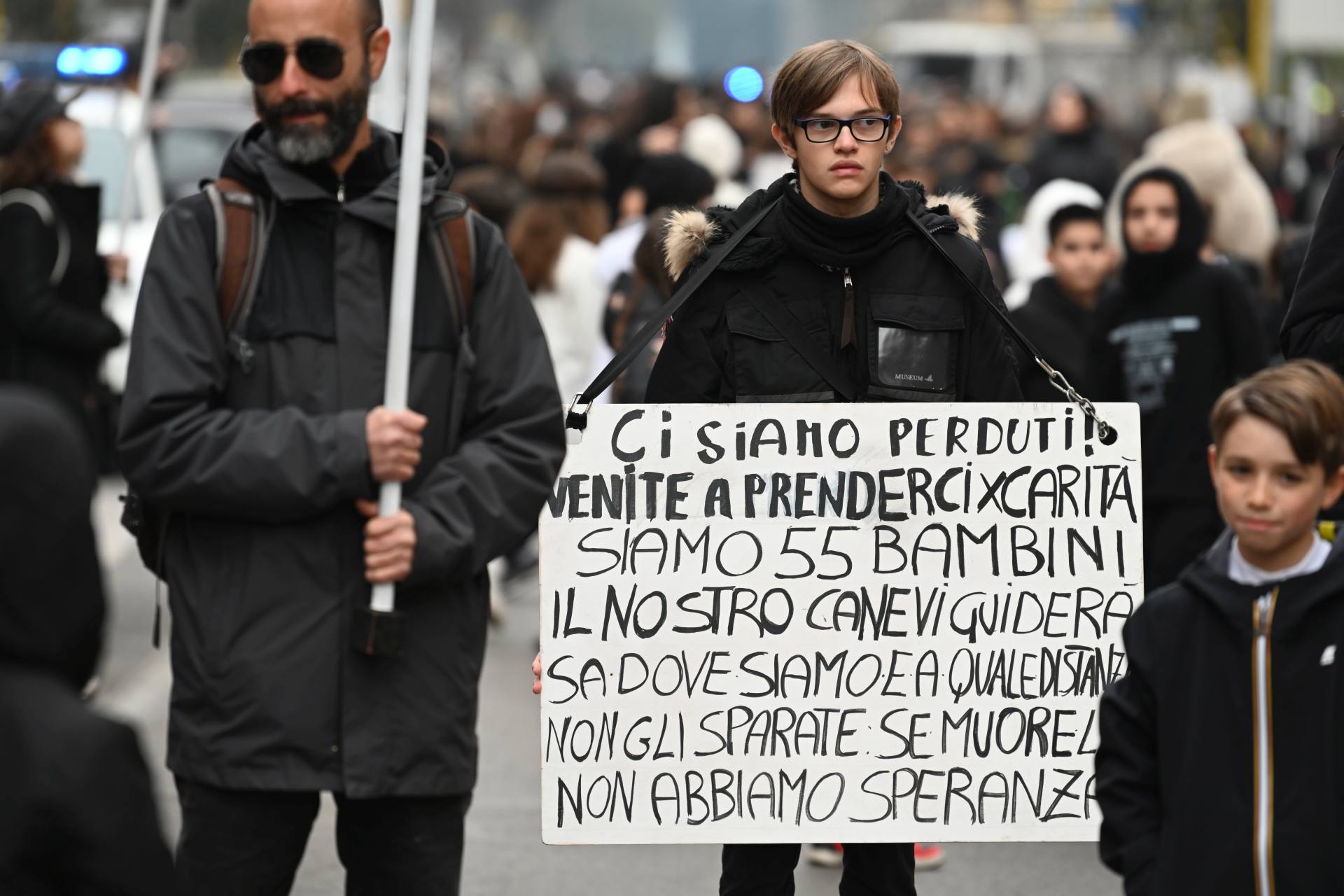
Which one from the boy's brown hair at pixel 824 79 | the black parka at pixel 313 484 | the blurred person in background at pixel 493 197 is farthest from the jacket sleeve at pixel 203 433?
the blurred person in background at pixel 493 197

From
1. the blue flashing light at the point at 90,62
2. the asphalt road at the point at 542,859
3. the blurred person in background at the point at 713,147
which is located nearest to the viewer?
the asphalt road at the point at 542,859

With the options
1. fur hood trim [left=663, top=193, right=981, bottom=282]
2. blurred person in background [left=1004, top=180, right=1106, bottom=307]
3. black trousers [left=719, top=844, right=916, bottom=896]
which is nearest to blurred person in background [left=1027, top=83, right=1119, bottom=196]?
blurred person in background [left=1004, top=180, right=1106, bottom=307]

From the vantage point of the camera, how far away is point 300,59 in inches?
161

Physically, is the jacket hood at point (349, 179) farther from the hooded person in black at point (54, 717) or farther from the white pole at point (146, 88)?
the white pole at point (146, 88)

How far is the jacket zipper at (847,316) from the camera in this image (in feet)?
14.4

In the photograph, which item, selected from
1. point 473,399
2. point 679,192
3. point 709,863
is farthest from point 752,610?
point 679,192

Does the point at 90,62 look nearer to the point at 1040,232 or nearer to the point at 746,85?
the point at 1040,232

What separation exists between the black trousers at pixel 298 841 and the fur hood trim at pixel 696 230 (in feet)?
3.67

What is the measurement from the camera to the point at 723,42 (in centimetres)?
8219

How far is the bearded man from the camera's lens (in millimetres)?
3934

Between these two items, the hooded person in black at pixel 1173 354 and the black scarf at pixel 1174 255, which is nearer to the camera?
the hooded person in black at pixel 1173 354

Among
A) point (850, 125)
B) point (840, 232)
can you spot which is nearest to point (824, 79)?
point (850, 125)

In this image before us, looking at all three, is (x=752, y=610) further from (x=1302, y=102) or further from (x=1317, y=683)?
(x=1302, y=102)

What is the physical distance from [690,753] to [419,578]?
708 mm
